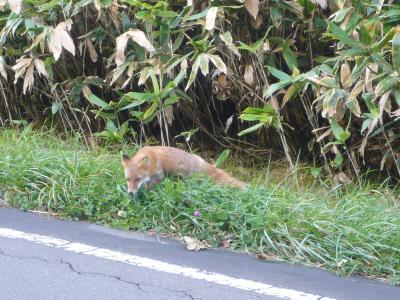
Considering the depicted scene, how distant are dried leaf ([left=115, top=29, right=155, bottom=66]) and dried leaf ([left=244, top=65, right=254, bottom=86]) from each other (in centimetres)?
87

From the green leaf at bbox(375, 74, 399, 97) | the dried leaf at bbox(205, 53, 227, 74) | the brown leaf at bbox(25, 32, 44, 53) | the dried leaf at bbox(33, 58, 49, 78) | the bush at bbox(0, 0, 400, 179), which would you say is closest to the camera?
the green leaf at bbox(375, 74, 399, 97)

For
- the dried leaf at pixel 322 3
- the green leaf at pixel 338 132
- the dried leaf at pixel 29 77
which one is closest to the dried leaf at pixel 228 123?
the green leaf at pixel 338 132

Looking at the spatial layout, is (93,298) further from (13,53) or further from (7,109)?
(7,109)

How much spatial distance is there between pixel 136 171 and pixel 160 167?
328 millimetres

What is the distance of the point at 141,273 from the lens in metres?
5.12

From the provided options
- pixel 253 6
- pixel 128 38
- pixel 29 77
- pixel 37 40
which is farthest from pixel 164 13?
pixel 29 77

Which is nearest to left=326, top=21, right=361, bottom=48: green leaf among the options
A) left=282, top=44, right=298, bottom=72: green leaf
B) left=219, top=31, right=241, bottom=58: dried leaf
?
left=282, top=44, right=298, bottom=72: green leaf

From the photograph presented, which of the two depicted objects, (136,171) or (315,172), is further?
(315,172)

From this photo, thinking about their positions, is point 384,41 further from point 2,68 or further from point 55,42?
point 2,68

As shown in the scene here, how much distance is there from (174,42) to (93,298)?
346 centimetres

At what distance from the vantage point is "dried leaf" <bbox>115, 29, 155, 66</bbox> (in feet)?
24.2

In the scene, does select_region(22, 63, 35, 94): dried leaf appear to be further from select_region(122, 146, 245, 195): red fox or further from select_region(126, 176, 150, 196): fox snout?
select_region(126, 176, 150, 196): fox snout

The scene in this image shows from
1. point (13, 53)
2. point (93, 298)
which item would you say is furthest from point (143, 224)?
point (13, 53)

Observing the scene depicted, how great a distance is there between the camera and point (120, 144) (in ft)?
27.0
